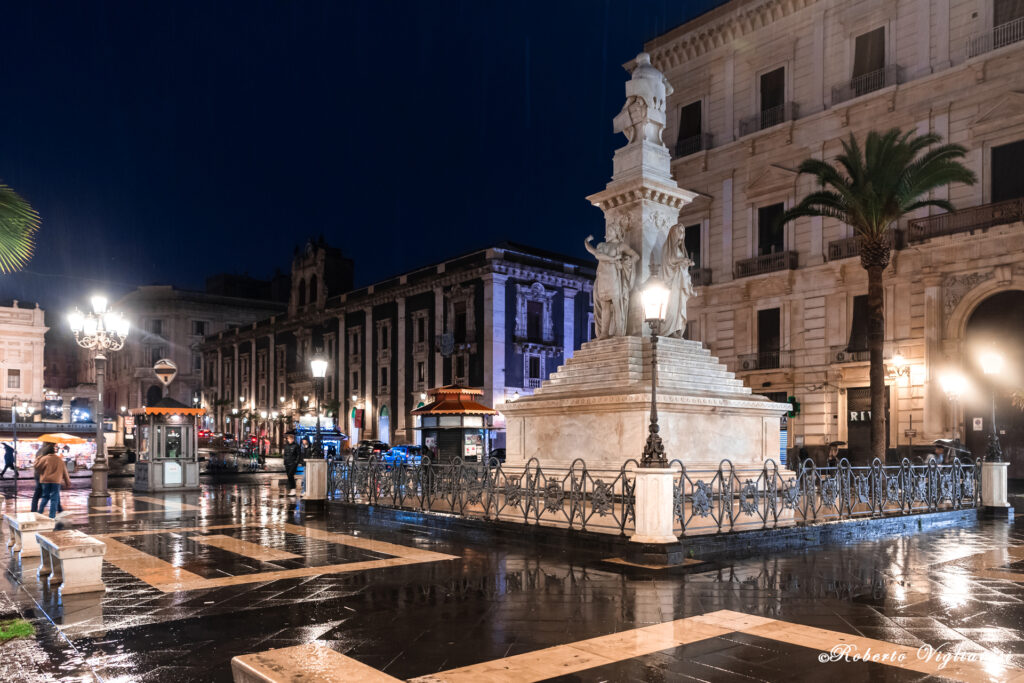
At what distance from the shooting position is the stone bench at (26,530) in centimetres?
1022

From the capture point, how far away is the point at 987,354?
17.7m

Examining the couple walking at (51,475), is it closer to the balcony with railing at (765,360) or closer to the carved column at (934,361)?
the carved column at (934,361)

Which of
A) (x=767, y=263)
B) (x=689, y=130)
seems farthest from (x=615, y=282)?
(x=689, y=130)

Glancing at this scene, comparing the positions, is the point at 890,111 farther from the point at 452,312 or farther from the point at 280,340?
the point at 280,340

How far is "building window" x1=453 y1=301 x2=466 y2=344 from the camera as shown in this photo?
1863 inches

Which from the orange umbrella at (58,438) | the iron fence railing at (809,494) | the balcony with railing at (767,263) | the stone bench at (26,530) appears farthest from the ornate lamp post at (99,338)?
the balcony with railing at (767,263)

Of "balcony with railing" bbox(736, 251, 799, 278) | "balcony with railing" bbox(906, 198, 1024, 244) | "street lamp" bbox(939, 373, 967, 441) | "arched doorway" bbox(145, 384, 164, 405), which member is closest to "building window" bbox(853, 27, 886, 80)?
"balcony with railing" bbox(906, 198, 1024, 244)

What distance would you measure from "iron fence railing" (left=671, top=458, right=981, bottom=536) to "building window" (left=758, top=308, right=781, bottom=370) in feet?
53.9

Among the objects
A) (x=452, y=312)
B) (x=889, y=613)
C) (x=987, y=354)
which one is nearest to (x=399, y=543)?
(x=889, y=613)

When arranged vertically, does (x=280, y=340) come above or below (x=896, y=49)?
below

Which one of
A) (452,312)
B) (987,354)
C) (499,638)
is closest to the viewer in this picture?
(499,638)

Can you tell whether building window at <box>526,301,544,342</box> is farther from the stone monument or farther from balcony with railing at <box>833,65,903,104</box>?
the stone monument

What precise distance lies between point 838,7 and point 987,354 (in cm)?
1908

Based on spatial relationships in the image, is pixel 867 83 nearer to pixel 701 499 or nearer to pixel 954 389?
pixel 954 389
